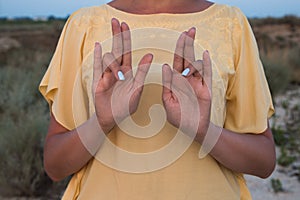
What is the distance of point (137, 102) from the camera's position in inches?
47.0

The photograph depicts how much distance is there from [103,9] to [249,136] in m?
0.50

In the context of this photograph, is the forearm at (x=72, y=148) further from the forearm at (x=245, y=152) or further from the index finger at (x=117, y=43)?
the forearm at (x=245, y=152)

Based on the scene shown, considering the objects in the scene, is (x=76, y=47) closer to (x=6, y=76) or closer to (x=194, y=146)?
(x=194, y=146)

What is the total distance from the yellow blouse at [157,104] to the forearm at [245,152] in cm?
3

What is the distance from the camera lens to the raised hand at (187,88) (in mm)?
1178

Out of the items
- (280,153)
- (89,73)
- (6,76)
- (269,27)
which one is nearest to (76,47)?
(89,73)

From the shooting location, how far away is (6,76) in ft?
27.6

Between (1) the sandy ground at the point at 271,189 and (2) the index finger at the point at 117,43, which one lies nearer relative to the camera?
(2) the index finger at the point at 117,43

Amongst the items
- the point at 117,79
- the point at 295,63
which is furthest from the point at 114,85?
the point at 295,63

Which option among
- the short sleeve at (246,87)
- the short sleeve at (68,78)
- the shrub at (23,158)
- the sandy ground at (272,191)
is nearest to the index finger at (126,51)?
the short sleeve at (68,78)

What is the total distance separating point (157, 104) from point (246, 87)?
0.24m

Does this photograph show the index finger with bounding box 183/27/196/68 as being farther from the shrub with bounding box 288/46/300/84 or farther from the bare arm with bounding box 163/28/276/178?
the shrub with bounding box 288/46/300/84

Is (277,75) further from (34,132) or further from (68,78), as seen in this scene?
(68,78)

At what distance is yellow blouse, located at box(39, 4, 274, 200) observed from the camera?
1.31 meters
